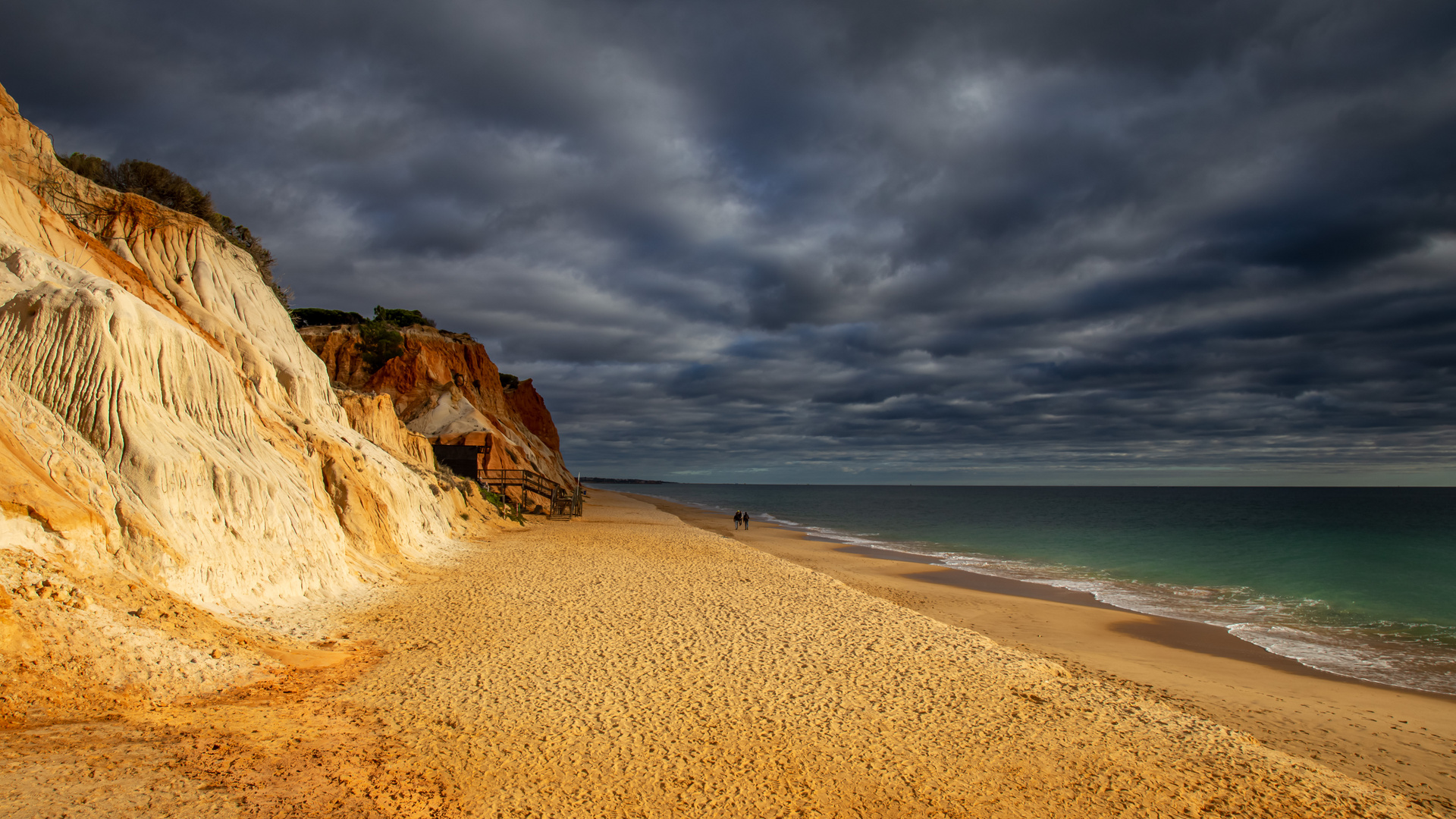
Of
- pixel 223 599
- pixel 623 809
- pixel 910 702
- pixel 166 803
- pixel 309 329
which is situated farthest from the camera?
pixel 309 329

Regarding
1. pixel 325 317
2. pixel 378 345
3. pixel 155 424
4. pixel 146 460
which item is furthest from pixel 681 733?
pixel 325 317

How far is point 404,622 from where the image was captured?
887 cm

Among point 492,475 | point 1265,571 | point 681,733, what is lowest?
point 1265,571

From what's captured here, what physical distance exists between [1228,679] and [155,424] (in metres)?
15.0

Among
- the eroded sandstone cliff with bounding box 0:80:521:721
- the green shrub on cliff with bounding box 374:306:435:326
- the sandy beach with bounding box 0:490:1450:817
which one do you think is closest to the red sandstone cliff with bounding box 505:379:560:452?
the green shrub on cliff with bounding box 374:306:435:326

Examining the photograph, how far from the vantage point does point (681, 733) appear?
18.8 feet

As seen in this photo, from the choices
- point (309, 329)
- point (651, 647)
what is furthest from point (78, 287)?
point (309, 329)

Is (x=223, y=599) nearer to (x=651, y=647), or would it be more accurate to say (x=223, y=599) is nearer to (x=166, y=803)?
(x=166, y=803)

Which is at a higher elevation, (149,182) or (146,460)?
(149,182)

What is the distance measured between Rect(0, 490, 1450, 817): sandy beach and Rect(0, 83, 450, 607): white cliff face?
1.59 metres

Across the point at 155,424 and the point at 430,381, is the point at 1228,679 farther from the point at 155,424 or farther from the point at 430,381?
the point at 430,381

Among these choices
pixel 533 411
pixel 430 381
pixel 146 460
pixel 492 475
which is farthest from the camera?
pixel 533 411

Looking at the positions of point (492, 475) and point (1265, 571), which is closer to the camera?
point (1265, 571)

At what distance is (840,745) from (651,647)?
10.9ft
